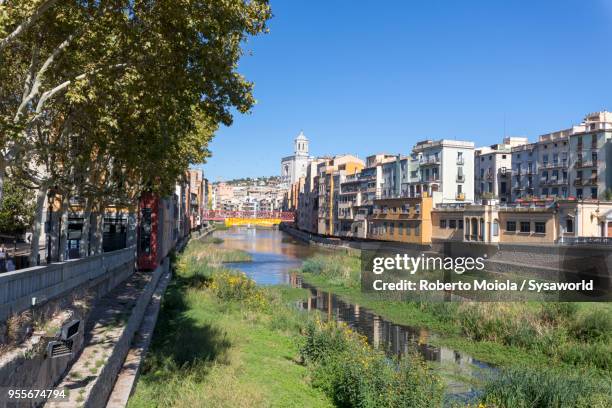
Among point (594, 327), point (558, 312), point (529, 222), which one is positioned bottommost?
point (594, 327)

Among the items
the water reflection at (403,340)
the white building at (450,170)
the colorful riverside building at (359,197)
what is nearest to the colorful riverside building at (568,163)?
the white building at (450,170)

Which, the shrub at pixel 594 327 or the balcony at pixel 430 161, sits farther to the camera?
the balcony at pixel 430 161

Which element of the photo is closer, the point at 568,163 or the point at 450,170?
the point at 568,163

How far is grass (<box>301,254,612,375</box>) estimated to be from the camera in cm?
2133

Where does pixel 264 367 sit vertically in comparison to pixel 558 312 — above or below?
below

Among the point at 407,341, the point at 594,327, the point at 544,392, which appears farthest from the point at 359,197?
the point at 544,392

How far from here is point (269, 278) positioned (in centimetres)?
4791

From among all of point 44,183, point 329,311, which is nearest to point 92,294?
point 44,183

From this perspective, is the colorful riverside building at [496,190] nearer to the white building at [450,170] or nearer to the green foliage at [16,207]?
the white building at [450,170]

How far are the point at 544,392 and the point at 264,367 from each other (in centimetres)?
873

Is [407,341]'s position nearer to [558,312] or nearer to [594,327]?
[558,312]

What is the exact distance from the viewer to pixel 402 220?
2537 inches

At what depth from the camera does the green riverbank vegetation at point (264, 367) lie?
1356 centimetres

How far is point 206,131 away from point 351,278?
678 inches
